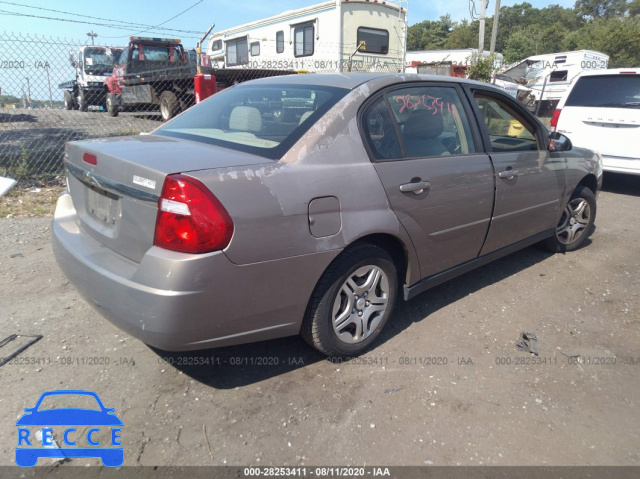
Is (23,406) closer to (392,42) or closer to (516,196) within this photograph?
(516,196)

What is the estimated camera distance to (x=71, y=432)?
2283 millimetres

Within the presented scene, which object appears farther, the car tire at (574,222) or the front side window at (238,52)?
the front side window at (238,52)

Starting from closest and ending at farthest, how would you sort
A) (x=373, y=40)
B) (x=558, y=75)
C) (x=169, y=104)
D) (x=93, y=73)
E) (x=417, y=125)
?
(x=417, y=125), (x=169, y=104), (x=373, y=40), (x=93, y=73), (x=558, y=75)

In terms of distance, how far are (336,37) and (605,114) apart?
7.46m

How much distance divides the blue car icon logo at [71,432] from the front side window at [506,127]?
317 centimetres

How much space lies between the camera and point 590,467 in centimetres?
214

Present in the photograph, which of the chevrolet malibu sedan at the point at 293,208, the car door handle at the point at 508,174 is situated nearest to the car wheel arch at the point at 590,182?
the chevrolet malibu sedan at the point at 293,208

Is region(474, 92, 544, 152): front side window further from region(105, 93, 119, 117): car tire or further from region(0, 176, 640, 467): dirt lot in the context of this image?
region(105, 93, 119, 117): car tire

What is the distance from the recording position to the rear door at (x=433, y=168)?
2.83m

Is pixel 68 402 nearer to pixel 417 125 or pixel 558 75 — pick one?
pixel 417 125

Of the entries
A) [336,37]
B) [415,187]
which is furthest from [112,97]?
[415,187]

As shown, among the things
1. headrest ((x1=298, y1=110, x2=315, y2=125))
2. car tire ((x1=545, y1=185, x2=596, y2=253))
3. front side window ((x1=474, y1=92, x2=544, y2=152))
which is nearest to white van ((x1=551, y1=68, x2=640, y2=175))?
Result: car tire ((x1=545, y1=185, x2=596, y2=253))

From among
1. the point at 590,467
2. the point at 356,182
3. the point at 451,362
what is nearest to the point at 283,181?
the point at 356,182

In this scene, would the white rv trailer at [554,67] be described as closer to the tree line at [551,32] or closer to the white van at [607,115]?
the white van at [607,115]
